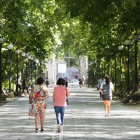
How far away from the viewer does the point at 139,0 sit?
21.9 meters

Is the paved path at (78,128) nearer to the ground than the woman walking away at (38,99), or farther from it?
nearer to the ground

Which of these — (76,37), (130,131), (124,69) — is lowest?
(130,131)

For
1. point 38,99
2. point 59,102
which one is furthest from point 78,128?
point 38,99

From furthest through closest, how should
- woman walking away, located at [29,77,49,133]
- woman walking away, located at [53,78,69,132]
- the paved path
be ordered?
woman walking away, located at [53,78,69,132] → woman walking away, located at [29,77,49,133] → the paved path

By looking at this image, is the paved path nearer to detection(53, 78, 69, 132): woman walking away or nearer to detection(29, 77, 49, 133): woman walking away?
detection(53, 78, 69, 132): woman walking away

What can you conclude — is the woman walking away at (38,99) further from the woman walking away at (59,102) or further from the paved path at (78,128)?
the paved path at (78,128)

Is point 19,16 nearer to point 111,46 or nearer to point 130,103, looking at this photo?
point 130,103

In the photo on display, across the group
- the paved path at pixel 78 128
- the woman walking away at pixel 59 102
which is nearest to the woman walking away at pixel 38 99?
the woman walking away at pixel 59 102

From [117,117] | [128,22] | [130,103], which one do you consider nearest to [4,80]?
[130,103]

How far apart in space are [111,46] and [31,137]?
970 inches

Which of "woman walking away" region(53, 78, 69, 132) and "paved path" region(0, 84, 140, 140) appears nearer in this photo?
"paved path" region(0, 84, 140, 140)

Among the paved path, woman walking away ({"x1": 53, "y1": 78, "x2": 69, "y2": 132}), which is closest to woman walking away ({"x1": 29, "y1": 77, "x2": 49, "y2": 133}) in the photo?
woman walking away ({"x1": 53, "y1": 78, "x2": 69, "y2": 132})

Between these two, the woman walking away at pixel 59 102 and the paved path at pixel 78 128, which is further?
the woman walking away at pixel 59 102

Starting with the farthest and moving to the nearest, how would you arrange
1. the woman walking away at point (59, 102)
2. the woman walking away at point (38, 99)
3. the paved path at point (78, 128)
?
the woman walking away at point (59, 102) < the woman walking away at point (38, 99) < the paved path at point (78, 128)
